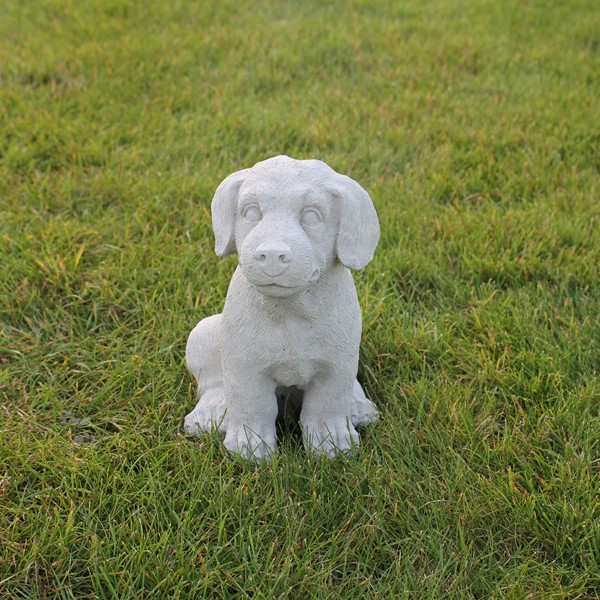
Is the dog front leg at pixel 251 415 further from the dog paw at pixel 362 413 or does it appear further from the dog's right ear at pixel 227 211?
the dog's right ear at pixel 227 211

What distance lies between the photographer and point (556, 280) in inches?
135

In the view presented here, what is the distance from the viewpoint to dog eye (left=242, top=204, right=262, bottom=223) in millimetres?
2105

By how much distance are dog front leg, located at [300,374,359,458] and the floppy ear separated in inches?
19.0

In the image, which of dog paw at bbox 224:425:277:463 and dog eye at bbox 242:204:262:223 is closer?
dog eye at bbox 242:204:262:223

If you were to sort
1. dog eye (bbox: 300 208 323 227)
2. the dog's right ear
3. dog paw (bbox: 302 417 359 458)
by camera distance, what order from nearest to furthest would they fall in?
dog eye (bbox: 300 208 323 227)
the dog's right ear
dog paw (bbox: 302 417 359 458)

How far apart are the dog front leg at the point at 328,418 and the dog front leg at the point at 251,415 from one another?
116 mm

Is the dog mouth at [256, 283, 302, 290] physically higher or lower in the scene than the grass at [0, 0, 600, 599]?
higher

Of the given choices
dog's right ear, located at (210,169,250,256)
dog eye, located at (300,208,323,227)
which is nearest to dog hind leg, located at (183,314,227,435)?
dog's right ear, located at (210,169,250,256)

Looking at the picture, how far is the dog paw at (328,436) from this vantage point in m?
2.50

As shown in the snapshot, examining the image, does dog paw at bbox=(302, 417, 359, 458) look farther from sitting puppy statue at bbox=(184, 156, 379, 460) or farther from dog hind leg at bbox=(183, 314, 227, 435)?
dog hind leg at bbox=(183, 314, 227, 435)

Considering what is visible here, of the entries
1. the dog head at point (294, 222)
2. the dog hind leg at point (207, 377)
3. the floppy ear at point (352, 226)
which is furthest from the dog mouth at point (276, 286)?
the dog hind leg at point (207, 377)

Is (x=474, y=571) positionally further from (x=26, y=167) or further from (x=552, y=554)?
(x=26, y=167)

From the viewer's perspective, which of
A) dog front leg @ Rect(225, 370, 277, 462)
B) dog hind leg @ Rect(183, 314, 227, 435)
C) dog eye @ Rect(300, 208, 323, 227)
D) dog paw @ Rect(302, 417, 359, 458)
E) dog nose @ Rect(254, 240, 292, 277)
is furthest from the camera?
dog hind leg @ Rect(183, 314, 227, 435)

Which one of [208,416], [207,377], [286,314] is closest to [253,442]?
[208,416]
